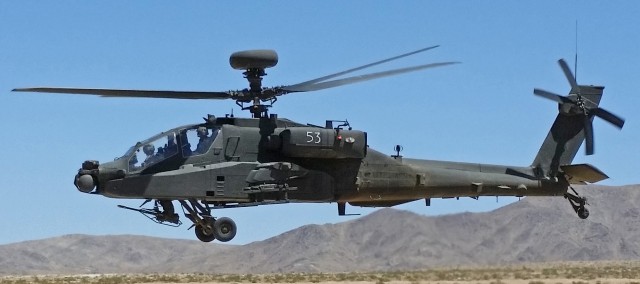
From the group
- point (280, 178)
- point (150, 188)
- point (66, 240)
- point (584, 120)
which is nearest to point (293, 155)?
point (280, 178)

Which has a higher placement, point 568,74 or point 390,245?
point 568,74

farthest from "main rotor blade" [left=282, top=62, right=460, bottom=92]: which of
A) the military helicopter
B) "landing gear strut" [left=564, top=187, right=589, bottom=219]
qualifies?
"landing gear strut" [left=564, top=187, right=589, bottom=219]

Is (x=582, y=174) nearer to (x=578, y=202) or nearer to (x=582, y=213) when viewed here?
(x=578, y=202)

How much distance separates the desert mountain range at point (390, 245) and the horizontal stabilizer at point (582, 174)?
383 cm

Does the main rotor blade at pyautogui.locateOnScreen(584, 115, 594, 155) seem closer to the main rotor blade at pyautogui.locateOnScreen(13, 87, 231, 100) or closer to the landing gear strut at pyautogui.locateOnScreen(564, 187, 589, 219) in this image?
the landing gear strut at pyautogui.locateOnScreen(564, 187, 589, 219)

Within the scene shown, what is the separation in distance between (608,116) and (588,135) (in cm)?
91

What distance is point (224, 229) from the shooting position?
31.1m

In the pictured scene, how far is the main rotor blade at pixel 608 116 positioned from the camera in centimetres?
3750

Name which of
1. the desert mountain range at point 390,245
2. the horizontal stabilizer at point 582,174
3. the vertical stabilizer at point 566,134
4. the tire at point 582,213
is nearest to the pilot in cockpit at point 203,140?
the desert mountain range at point 390,245

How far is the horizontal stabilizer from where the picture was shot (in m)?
36.4

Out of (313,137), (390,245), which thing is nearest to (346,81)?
(313,137)

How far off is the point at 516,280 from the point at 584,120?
651 centimetres

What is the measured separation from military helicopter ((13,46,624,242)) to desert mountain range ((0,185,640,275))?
3.73 meters

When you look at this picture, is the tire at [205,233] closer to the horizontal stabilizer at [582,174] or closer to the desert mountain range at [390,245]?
the desert mountain range at [390,245]
